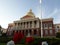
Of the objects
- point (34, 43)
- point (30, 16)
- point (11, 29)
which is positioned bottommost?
point (34, 43)

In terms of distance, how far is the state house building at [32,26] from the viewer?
4006 centimetres

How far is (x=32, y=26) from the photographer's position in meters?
41.5

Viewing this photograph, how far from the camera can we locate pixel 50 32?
39719 mm

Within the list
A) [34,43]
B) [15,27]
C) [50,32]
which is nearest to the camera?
[34,43]

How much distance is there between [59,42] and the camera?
18.3m

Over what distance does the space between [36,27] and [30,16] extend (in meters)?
4.44

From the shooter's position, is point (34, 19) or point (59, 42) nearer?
point (59, 42)

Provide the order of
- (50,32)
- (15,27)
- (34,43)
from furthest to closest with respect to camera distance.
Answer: (15,27)
(50,32)
(34,43)

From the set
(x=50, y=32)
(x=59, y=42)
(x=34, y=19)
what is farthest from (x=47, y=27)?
(x=59, y=42)

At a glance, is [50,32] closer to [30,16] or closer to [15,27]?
[30,16]

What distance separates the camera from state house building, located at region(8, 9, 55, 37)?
131 feet

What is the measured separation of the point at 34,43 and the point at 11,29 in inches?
1064

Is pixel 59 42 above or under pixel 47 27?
under

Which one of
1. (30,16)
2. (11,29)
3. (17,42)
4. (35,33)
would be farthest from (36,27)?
(17,42)
